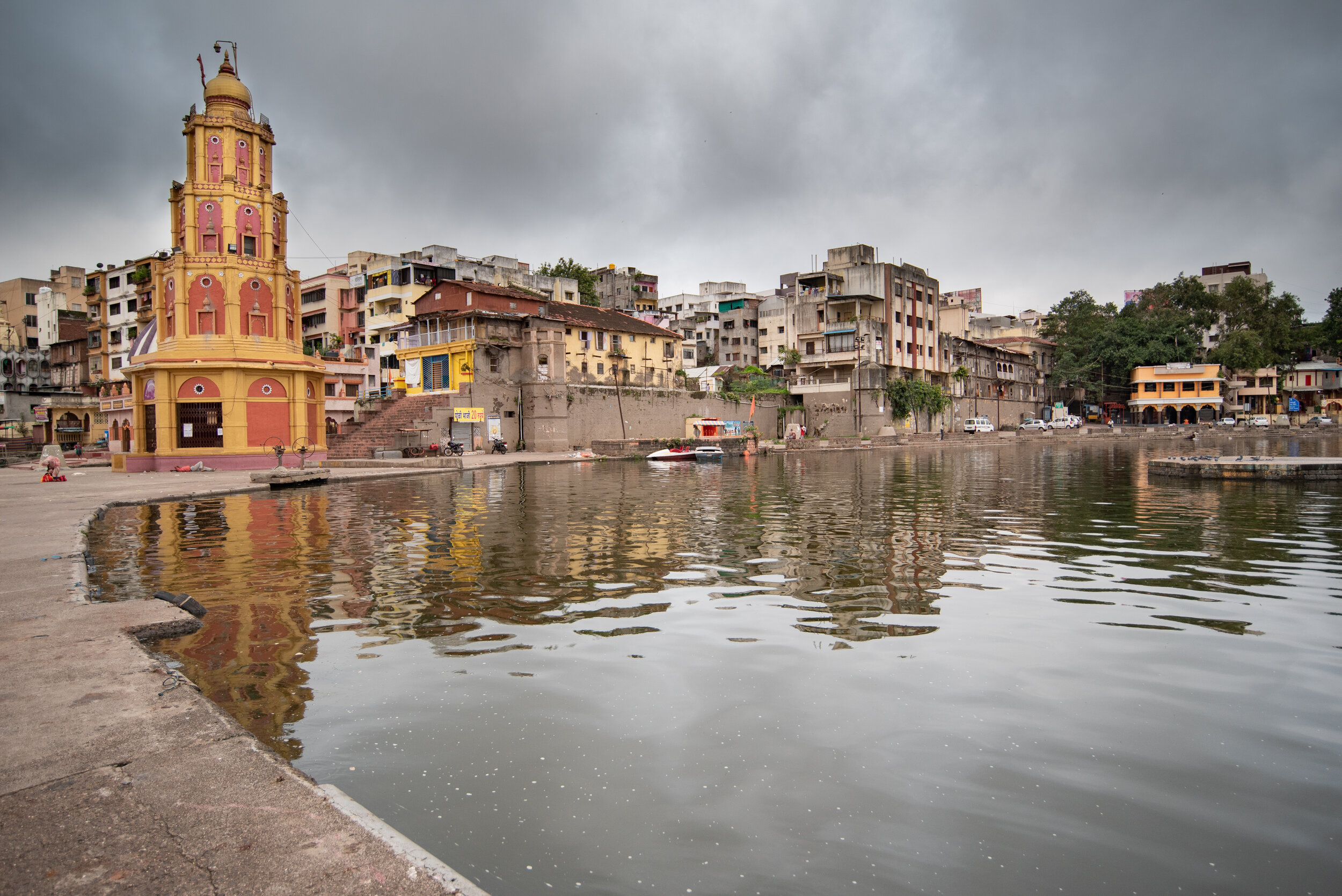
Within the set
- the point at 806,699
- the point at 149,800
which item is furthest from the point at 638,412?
the point at 149,800

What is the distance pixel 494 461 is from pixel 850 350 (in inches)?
1452

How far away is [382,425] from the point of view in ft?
148

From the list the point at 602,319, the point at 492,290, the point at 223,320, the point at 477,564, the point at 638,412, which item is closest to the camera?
the point at 477,564

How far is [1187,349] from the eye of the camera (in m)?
78.7

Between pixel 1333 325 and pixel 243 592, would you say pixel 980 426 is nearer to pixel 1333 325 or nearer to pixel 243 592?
pixel 1333 325

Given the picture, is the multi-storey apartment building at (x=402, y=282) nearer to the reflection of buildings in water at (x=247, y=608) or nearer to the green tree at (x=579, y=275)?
the green tree at (x=579, y=275)

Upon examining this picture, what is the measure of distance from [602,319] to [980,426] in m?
37.1

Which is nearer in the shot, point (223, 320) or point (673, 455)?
point (223, 320)

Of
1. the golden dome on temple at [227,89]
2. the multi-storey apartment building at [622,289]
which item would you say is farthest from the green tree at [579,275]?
the golden dome on temple at [227,89]

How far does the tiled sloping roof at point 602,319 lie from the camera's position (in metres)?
54.7

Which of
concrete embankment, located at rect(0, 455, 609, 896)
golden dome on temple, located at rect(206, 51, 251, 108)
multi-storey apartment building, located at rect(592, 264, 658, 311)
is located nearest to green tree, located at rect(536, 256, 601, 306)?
multi-storey apartment building, located at rect(592, 264, 658, 311)

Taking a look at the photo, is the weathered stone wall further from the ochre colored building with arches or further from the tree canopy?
the tree canopy

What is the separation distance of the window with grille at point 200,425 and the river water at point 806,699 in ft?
79.2

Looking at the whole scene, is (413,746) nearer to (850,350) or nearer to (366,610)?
(366,610)
